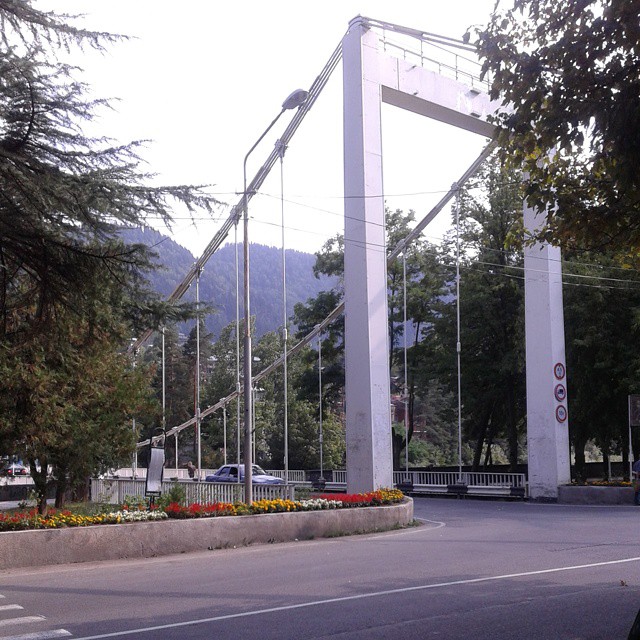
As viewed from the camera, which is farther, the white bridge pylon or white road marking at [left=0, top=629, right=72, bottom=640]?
the white bridge pylon

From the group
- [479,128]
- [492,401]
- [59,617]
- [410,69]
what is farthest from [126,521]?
[492,401]

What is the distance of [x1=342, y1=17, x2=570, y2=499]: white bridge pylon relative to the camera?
22.7 m

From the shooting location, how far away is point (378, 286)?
23297mm

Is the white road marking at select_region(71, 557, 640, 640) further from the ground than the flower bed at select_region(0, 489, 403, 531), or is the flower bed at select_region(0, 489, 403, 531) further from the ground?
the flower bed at select_region(0, 489, 403, 531)

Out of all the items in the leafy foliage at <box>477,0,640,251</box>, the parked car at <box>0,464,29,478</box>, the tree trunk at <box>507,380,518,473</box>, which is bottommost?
the parked car at <box>0,464,29,478</box>

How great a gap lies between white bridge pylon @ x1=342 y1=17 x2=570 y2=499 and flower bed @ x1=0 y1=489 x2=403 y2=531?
2617 mm

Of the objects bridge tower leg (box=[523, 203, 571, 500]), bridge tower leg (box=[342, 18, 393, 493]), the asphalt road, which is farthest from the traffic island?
bridge tower leg (box=[523, 203, 571, 500])

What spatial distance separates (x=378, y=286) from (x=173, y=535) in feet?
33.0

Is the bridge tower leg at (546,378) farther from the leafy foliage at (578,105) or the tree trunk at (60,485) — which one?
the leafy foliage at (578,105)

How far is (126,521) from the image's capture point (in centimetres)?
1550

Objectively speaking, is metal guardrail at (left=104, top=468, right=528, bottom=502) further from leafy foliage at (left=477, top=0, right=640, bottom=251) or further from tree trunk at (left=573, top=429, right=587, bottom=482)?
leafy foliage at (left=477, top=0, right=640, bottom=251)

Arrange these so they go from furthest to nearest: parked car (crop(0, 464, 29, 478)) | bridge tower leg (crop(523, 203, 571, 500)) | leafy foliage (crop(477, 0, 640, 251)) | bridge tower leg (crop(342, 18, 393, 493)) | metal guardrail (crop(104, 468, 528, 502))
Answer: metal guardrail (crop(104, 468, 528, 502)) → bridge tower leg (crop(523, 203, 571, 500)) → parked car (crop(0, 464, 29, 478)) → bridge tower leg (crop(342, 18, 393, 493)) → leafy foliage (crop(477, 0, 640, 251))

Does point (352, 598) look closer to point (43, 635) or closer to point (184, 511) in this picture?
point (43, 635)

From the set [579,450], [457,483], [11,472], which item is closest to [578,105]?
[457,483]
